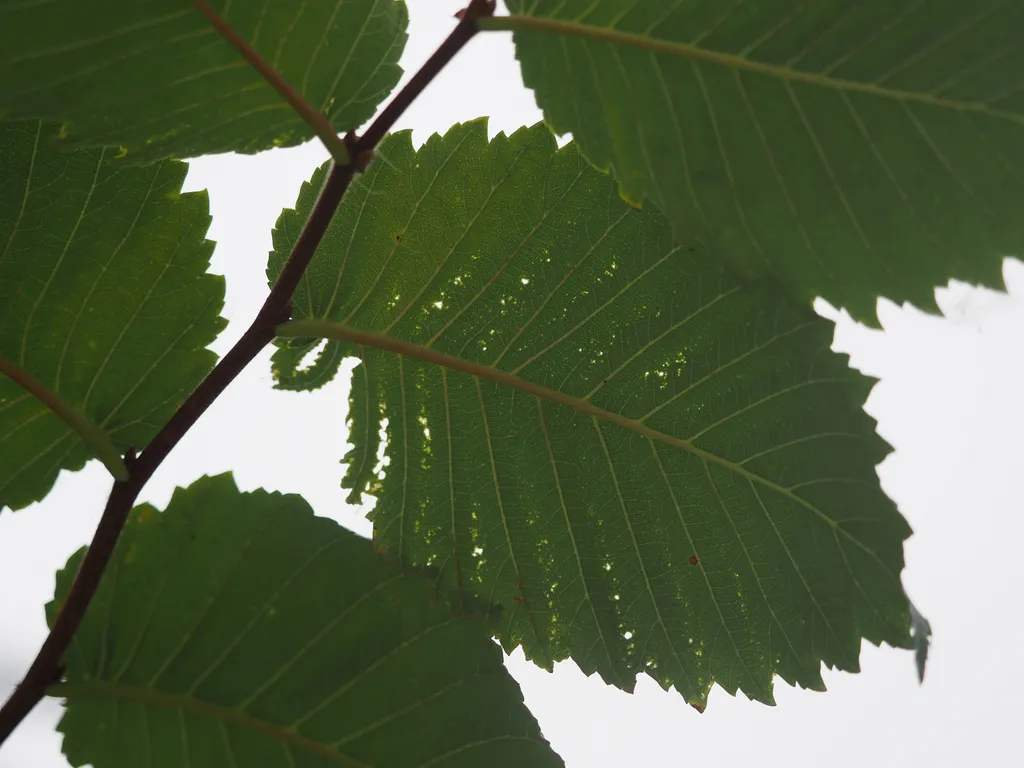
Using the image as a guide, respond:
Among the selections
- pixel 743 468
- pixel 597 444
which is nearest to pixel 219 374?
pixel 597 444

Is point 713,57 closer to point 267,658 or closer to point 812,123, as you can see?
point 812,123

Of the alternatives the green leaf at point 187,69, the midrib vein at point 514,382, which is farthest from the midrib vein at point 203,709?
the green leaf at point 187,69

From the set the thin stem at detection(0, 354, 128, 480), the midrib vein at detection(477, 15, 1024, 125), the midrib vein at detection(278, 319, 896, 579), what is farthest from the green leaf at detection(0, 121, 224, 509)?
the midrib vein at detection(477, 15, 1024, 125)

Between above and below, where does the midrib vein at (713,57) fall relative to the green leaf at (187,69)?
below

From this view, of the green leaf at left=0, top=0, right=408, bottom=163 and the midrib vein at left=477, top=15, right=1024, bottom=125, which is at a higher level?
the green leaf at left=0, top=0, right=408, bottom=163

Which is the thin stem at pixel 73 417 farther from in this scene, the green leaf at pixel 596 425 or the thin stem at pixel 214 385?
the green leaf at pixel 596 425

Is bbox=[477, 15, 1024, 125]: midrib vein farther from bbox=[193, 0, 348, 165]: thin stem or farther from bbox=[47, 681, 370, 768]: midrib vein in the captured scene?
bbox=[47, 681, 370, 768]: midrib vein

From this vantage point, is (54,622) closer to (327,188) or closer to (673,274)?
(327,188)

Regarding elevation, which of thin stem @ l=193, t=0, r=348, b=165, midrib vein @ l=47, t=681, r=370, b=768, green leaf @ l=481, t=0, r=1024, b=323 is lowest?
midrib vein @ l=47, t=681, r=370, b=768
